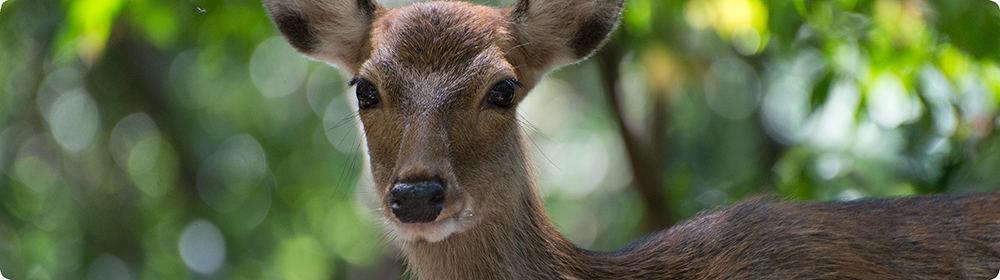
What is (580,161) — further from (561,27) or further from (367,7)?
(367,7)

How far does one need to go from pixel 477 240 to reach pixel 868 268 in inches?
63.3

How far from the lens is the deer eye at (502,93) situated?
3.15 metres

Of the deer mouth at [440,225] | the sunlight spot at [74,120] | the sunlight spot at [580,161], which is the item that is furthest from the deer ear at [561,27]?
the sunlight spot at [74,120]

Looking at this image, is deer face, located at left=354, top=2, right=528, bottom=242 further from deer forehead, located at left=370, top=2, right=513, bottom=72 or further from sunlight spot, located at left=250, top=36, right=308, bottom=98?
sunlight spot, located at left=250, top=36, right=308, bottom=98

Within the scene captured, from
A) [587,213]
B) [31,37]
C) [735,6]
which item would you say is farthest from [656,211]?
[31,37]

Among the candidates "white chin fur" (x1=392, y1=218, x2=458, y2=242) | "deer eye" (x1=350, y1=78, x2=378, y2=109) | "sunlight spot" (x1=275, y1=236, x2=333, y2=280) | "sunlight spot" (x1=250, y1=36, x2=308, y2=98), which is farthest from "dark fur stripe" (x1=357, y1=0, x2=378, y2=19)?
"sunlight spot" (x1=275, y1=236, x2=333, y2=280)

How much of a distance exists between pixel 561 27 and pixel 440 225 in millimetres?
1242

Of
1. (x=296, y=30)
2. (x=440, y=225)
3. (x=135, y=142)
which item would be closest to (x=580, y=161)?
(x=135, y=142)

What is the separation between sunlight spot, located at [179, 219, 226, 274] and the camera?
8.38 meters

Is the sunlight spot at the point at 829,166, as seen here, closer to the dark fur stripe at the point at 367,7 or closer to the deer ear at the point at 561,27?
the deer ear at the point at 561,27

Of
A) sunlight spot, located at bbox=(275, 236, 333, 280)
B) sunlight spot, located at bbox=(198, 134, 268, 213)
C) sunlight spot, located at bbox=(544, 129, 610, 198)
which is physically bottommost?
sunlight spot, located at bbox=(275, 236, 333, 280)

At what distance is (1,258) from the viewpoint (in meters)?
7.17

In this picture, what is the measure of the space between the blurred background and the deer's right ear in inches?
24.3

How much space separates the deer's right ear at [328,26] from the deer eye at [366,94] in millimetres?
383
